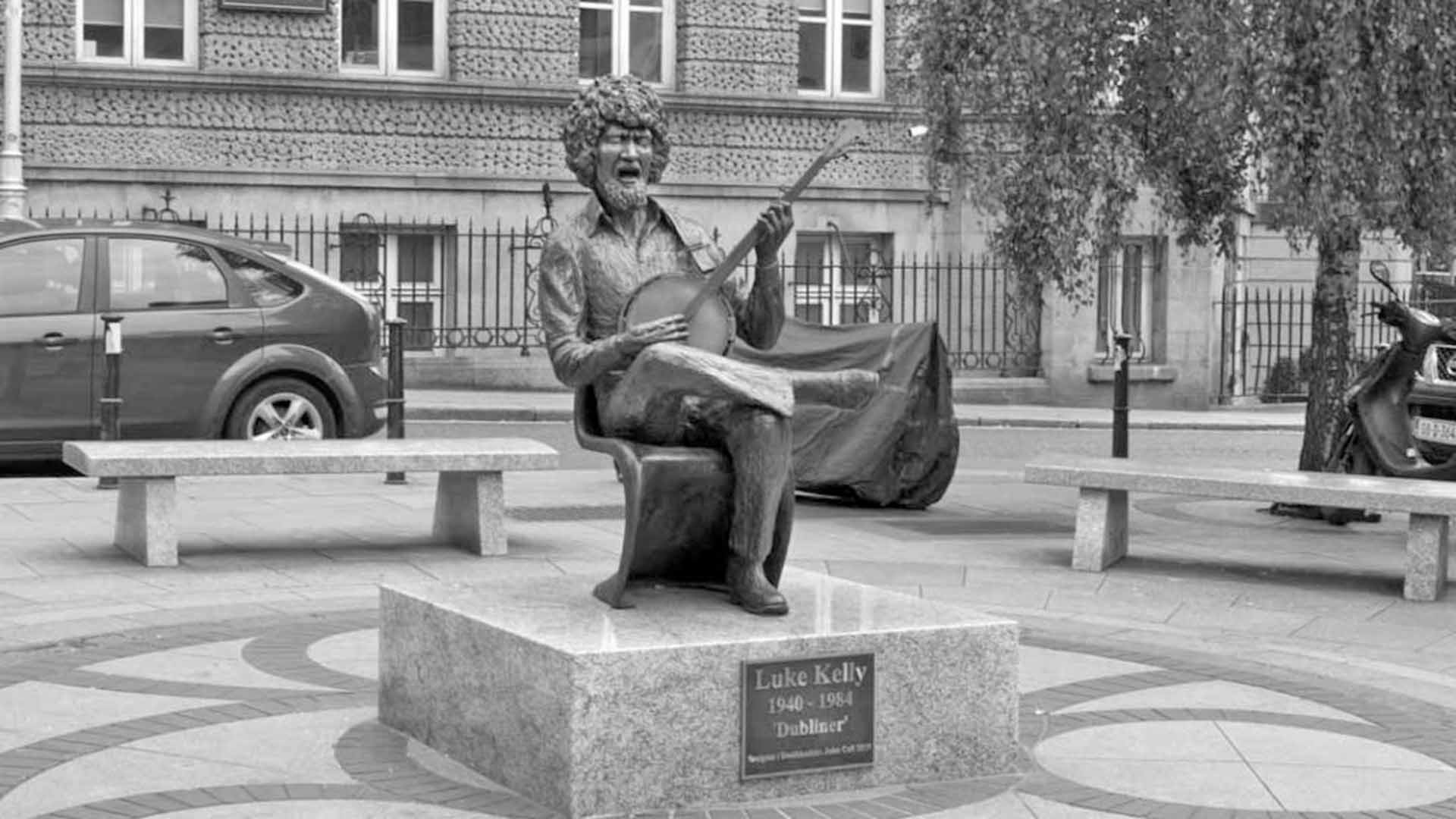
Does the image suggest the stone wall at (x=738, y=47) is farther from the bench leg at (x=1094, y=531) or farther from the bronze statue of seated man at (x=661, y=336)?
the bronze statue of seated man at (x=661, y=336)

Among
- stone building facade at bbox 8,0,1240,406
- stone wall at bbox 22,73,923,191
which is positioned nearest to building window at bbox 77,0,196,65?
stone building facade at bbox 8,0,1240,406

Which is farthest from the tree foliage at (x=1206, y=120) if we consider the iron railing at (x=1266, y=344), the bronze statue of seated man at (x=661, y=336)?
the iron railing at (x=1266, y=344)

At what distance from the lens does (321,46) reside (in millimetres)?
25797

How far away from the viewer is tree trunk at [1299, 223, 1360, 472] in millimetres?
14867

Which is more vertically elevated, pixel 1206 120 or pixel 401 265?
pixel 1206 120

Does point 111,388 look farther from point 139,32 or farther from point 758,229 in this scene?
point 139,32

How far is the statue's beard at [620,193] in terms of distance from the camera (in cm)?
777

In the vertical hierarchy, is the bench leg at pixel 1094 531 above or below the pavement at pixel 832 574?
above

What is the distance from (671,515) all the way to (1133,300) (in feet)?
73.9

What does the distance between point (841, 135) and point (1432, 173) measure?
24.6 ft

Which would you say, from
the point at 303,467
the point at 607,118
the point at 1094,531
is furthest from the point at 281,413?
the point at 607,118

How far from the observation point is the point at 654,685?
669cm

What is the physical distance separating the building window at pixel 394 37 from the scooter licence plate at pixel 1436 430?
598 inches

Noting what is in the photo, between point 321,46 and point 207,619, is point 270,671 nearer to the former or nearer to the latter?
point 207,619
